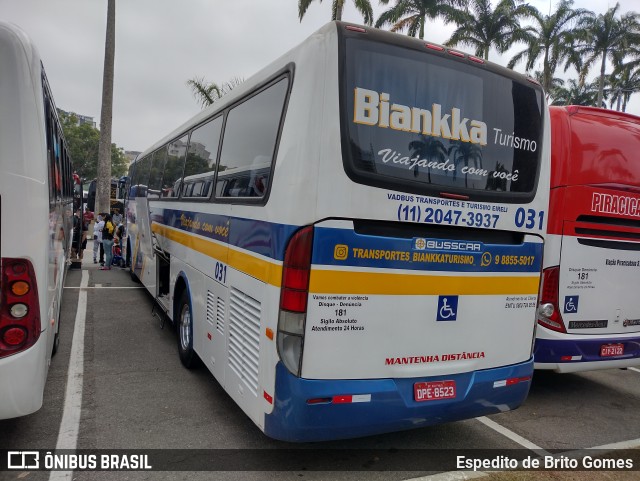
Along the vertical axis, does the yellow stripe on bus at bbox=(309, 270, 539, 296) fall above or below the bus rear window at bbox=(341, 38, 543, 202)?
below

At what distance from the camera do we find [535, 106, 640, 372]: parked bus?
17.1 ft

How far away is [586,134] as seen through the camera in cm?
545

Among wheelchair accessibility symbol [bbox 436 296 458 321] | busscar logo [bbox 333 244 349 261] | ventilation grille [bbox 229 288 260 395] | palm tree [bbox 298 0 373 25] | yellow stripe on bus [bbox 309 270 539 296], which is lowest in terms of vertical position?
ventilation grille [bbox 229 288 260 395]

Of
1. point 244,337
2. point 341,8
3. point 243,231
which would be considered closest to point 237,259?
point 243,231

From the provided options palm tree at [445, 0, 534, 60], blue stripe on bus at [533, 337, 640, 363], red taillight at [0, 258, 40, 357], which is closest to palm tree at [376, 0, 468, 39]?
palm tree at [445, 0, 534, 60]

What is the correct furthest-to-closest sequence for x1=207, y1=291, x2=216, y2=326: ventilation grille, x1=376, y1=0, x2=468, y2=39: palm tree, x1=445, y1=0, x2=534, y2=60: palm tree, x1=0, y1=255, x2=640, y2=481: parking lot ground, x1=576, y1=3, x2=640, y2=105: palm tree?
x1=576, y1=3, x2=640, y2=105: palm tree < x1=445, y1=0, x2=534, y2=60: palm tree < x1=376, y1=0, x2=468, y2=39: palm tree < x1=207, y1=291, x2=216, y2=326: ventilation grille < x1=0, y1=255, x2=640, y2=481: parking lot ground

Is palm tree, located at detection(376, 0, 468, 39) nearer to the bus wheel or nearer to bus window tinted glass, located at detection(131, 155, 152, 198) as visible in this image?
bus window tinted glass, located at detection(131, 155, 152, 198)

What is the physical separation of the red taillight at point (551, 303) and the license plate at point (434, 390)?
6.63 feet

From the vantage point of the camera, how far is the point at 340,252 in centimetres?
326

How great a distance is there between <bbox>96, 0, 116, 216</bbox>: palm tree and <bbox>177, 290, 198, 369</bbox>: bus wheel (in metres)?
15.0

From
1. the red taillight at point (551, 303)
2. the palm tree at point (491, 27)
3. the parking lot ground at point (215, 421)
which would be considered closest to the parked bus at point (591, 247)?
the red taillight at point (551, 303)

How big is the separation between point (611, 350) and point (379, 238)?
12.4 ft

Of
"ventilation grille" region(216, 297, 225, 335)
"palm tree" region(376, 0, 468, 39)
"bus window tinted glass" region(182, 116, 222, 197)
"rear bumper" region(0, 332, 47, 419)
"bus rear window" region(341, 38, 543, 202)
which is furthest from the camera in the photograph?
"palm tree" region(376, 0, 468, 39)

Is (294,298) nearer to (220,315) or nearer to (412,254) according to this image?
(412,254)
